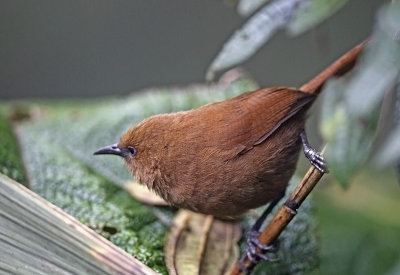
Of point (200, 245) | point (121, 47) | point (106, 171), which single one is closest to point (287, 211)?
point (200, 245)

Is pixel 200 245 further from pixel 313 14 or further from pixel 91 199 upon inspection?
pixel 313 14

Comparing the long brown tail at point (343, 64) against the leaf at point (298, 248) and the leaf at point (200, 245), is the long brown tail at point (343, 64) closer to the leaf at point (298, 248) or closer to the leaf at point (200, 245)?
the leaf at point (298, 248)

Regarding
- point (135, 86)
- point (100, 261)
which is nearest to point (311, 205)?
point (100, 261)

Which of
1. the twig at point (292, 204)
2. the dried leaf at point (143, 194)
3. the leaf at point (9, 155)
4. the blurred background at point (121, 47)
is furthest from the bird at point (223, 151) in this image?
the blurred background at point (121, 47)

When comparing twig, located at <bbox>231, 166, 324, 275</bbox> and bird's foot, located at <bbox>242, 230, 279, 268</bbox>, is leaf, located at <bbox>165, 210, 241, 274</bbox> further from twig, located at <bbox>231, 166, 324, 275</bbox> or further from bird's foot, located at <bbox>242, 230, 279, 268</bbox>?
twig, located at <bbox>231, 166, 324, 275</bbox>

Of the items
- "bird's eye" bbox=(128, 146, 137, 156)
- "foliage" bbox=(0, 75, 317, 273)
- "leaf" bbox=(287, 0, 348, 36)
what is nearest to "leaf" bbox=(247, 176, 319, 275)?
"foliage" bbox=(0, 75, 317, 273)

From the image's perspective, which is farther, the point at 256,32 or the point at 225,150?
the point at 225,150

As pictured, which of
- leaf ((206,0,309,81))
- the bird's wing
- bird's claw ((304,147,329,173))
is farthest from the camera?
the bird's wing
